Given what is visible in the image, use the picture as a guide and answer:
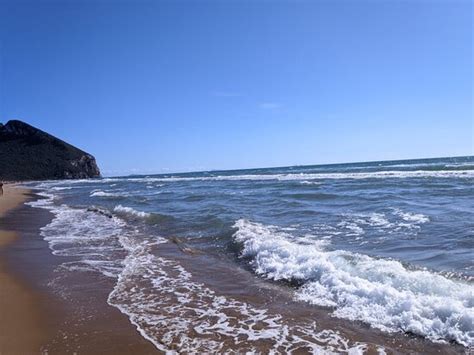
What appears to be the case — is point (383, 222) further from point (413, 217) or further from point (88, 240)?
point (88, 240)

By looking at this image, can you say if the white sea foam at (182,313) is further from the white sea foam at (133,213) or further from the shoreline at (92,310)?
the white sea foam at (133,213)

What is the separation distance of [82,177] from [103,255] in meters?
93.2

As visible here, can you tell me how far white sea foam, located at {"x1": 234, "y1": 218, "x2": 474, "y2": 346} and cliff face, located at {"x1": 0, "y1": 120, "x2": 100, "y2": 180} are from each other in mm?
88638

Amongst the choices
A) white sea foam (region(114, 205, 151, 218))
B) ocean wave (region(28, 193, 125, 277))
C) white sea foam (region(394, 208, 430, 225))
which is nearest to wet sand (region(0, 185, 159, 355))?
ocean wave (region(28, 193, 125, 277))

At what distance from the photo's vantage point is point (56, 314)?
18.5ft

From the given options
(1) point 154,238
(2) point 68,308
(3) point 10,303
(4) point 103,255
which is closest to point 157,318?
(2) point 68,308

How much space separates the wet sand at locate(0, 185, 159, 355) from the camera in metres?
4.62

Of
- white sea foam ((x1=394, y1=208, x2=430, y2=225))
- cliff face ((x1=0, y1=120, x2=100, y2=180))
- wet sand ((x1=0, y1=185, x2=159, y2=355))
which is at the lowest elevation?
wet sand ((x1=0, y1=185, x2=159, y2=355))

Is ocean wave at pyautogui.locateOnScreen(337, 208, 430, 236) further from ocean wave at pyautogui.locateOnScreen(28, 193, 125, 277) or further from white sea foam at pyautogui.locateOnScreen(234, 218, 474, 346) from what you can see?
ocean wave at pyautogui.locateOnScreen(28, 193, 125, 277)

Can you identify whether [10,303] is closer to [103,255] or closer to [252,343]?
[103,255]

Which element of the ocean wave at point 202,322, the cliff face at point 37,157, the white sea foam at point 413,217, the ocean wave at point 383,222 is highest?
the cliff face at point 37,157

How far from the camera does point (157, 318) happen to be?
5.53 m

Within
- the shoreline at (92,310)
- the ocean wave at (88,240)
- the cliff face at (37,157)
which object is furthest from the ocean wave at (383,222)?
the cliff face at (37,157)

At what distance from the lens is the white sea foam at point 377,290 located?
4.89 metres
